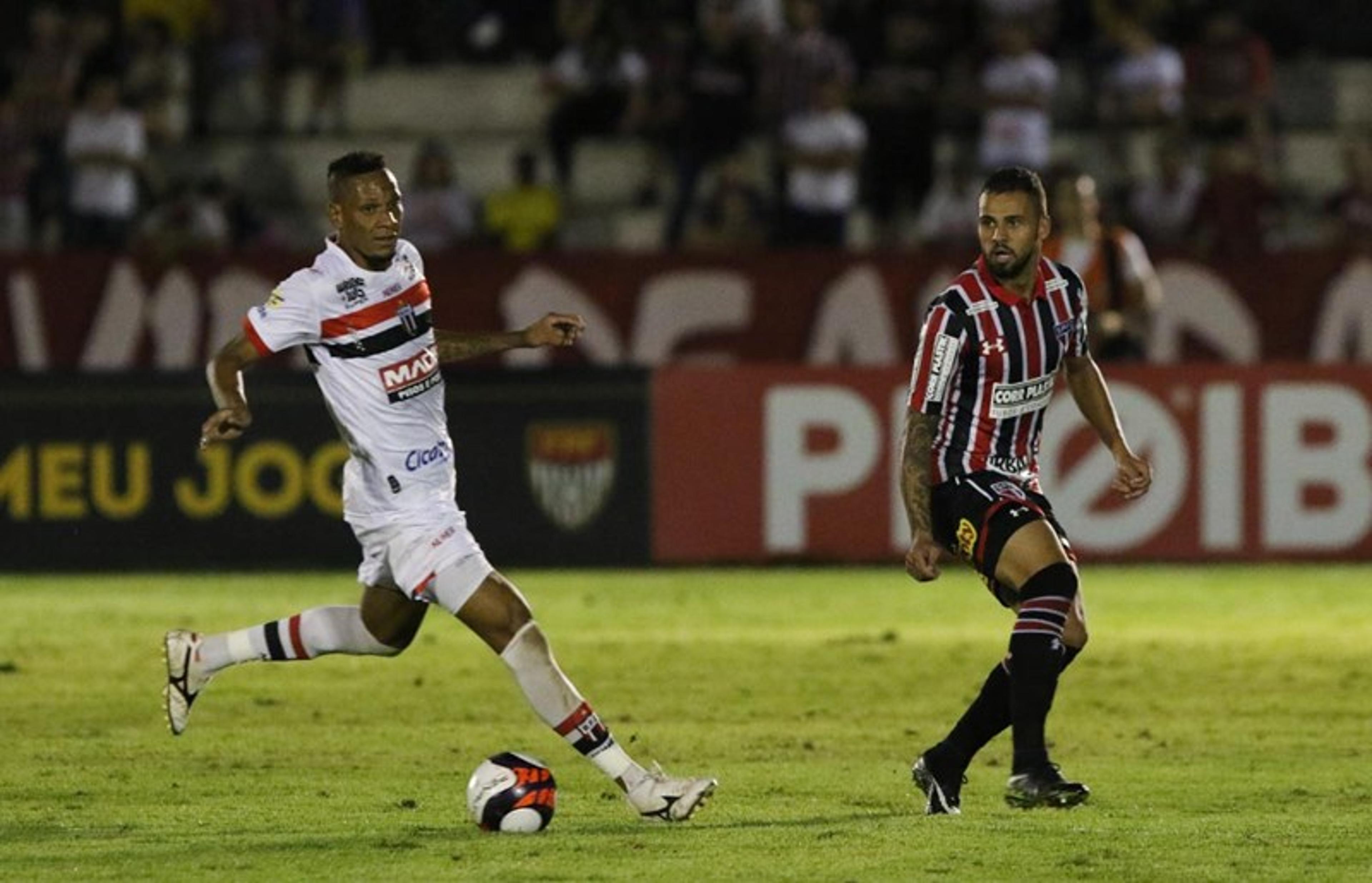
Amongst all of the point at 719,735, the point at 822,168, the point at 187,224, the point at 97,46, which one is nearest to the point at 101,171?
the point at 187,224

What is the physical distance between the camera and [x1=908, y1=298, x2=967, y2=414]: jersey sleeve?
9023 mm

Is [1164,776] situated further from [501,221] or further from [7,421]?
[501,221]

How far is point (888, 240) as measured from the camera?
72.5 feet

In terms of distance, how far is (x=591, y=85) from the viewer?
899 inches

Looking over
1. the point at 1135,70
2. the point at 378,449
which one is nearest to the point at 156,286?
the point at 1135,70

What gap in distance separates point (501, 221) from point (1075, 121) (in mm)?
4883

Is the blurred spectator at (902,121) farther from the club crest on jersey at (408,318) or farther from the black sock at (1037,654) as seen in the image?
the black sock at (1037,654)

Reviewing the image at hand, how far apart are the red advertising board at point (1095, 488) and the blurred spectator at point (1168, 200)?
2.75 meters

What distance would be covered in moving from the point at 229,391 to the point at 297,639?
4.63 feet

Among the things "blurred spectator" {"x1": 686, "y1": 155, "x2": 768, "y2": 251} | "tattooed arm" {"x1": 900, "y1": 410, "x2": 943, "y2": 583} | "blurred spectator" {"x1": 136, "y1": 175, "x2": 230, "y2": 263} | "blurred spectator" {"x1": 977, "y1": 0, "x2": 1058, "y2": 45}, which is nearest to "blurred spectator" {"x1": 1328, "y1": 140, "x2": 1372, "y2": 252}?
"blurred spectator" {"x1": 977, "y1": 0, "x2": 1058, "y2": 45}

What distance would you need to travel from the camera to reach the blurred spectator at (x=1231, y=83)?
21.7 meters

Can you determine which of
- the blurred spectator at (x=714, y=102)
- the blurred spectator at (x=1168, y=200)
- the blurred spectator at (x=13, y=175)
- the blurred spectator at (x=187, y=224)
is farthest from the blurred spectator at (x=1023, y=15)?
the blurred spectator at (x=13, y=175)

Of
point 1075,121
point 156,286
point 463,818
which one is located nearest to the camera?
point 463,818

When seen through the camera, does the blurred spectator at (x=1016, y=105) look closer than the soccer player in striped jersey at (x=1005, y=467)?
No
